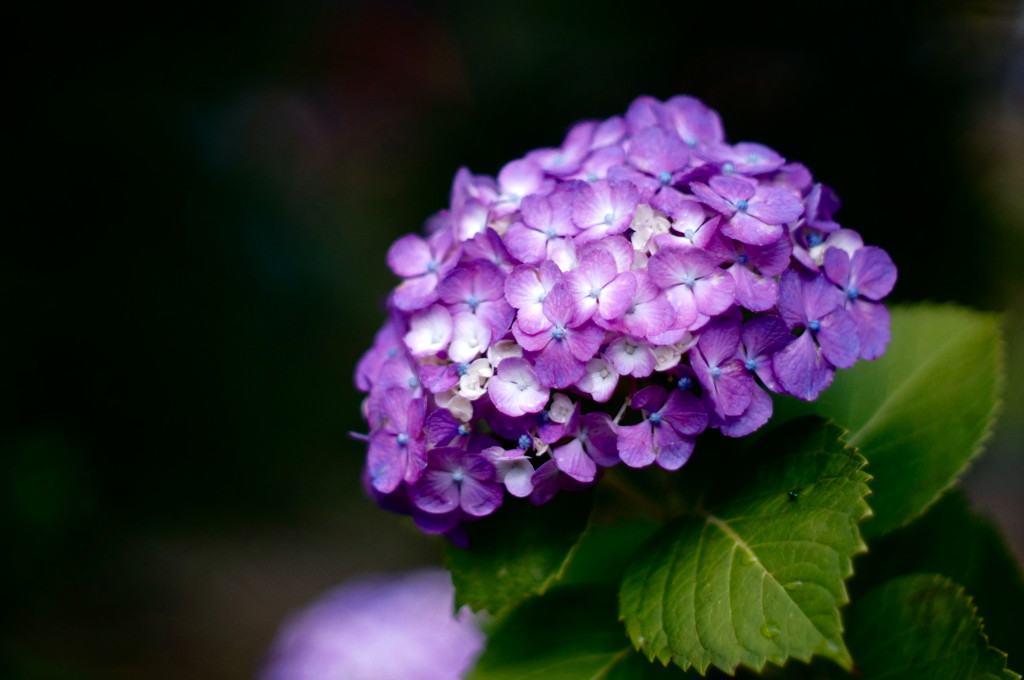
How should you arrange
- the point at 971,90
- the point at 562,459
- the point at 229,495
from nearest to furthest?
the point at 562,459
the point at 971,90
the point at 229,495

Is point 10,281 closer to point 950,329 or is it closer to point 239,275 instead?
point 239,275

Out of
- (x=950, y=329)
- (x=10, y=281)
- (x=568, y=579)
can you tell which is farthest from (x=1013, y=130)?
(x=10, y=281)

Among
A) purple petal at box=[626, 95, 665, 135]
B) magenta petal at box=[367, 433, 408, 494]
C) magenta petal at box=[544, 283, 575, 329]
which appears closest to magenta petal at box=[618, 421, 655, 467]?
magenta petal at box=[544, 283, 575, 329]

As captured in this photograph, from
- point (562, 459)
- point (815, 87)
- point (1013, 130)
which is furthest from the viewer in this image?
point (1013, 130)

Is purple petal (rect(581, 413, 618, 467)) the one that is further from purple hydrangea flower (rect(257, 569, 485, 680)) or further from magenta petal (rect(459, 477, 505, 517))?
purple hydrangea flower (rect(257, 569, 485, 680))

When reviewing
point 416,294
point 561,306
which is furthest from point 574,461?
point 416,294

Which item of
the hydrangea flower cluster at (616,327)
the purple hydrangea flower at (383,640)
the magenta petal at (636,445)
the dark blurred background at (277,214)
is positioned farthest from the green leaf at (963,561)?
the dark blurred background at (277,214)

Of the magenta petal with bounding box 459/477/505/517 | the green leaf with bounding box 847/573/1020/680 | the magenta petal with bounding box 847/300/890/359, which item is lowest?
the green leaf with bounding box 847/573/1020/680
